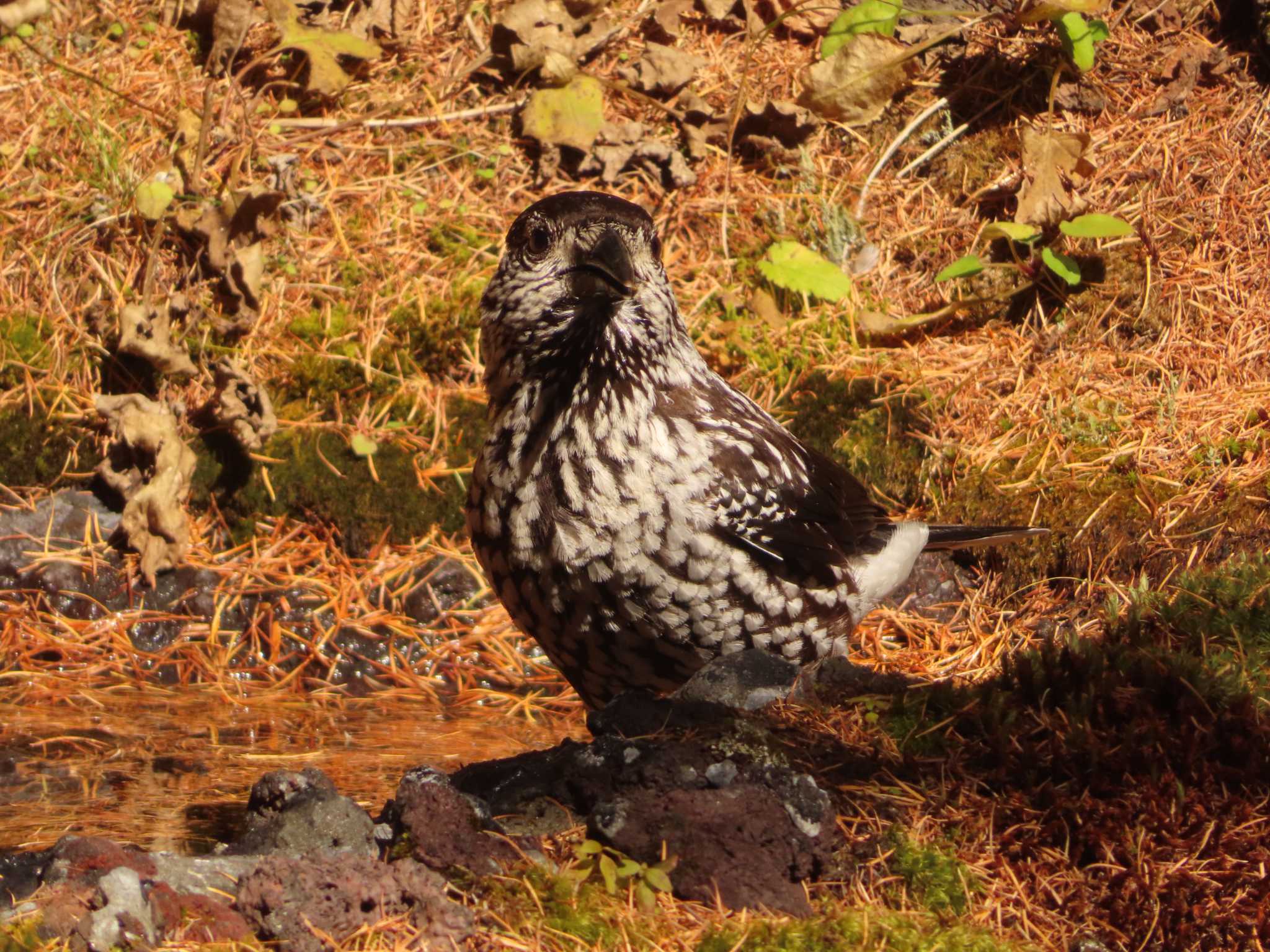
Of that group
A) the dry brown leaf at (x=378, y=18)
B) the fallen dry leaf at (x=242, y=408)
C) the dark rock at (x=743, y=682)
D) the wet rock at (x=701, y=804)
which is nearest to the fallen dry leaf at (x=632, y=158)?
the dry brown leaf at (x=378, y=18)

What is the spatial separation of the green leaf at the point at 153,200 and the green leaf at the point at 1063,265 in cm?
375

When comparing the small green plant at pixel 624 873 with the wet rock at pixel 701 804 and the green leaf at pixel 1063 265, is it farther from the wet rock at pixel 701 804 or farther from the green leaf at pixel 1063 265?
the green leaf at pixel 1063 265

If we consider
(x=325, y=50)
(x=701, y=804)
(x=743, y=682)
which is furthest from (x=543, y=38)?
(x=701, y=804)

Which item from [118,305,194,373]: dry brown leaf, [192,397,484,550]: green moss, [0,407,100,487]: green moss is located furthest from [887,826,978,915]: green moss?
[0,407,100,487]: green moss

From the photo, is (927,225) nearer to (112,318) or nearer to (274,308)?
(274,308)

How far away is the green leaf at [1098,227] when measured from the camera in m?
5.66

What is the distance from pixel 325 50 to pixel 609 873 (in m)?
4.99

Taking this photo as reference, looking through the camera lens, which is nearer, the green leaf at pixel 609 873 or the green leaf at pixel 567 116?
the green leaf at pixel 609 873

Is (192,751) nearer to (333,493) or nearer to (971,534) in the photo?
(333,493)

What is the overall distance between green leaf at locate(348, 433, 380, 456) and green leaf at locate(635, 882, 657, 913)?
128 inches

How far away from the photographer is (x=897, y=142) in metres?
6.69

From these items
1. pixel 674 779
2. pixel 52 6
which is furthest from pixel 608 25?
pixel 674 779

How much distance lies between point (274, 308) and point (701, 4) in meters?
2.83

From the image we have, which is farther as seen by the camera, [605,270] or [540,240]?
[540,240]
